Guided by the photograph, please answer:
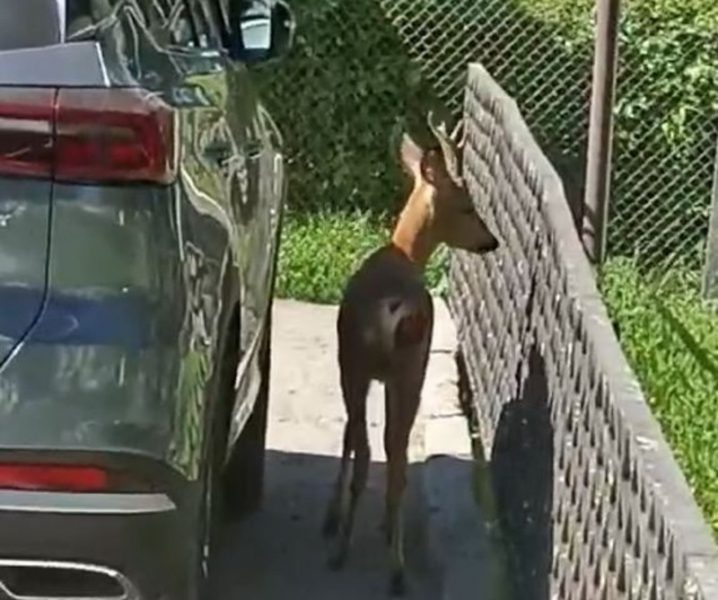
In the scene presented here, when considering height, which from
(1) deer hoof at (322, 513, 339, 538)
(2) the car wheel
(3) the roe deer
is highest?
(3) the roe deer

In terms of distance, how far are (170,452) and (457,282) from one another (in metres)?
5.32

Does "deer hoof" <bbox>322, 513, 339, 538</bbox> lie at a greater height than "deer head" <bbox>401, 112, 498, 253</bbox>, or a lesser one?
lesser

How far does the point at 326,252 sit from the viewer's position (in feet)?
33.9

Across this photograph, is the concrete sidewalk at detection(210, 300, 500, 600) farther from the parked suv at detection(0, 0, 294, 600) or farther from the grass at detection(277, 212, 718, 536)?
the parked suv at detection(0, 0, 294, 600)

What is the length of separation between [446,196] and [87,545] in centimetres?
303

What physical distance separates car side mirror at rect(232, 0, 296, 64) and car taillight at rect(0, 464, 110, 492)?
7.98 feet

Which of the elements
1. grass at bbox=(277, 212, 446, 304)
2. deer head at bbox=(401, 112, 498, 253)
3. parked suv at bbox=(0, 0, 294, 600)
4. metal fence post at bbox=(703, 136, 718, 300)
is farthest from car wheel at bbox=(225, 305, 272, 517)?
metal fence post at bbox=(703, 136, 718, 300)

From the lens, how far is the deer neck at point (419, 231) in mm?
6320

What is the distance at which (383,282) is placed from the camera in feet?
20.0

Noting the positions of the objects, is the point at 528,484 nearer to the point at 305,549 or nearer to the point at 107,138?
the point at 305,549

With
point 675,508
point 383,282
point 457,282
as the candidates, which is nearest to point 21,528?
point 675,508

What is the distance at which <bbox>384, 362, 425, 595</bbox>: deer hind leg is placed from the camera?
6051mm

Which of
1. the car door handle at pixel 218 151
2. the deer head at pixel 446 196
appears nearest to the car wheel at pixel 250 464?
the deer head at pixel 446 196

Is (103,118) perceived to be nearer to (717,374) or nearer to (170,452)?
(170,452)
